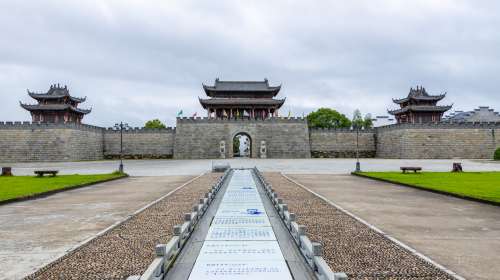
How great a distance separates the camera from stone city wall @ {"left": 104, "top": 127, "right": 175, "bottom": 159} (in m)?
51.8

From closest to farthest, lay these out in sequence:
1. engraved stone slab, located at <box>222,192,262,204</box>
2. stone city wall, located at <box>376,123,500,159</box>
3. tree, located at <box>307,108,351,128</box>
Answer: engraved stone slab, located at <box>222,192,262,204</box> < stone city wall, located at <box>376,123,500,159</box> < tree, located at <box>307,108,351,128</box>

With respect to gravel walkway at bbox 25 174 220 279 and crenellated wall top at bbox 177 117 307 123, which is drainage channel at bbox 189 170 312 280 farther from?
crenellated wall top at bbox 177 117 307 123

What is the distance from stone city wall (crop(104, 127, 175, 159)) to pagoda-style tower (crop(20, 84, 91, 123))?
5.90 metres

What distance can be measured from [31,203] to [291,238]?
8.93 metres

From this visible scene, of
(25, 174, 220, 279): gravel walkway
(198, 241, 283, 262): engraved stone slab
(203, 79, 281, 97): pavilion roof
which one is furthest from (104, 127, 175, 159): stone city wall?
(198, 241, 283, 262): engraved stone slab

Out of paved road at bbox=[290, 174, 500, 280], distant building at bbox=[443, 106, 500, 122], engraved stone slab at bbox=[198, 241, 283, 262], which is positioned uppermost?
distant building at bbox=[443, 106, 500, 122]

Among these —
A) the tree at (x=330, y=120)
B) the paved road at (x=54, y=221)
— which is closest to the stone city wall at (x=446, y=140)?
the tree at (x=330, y=120)

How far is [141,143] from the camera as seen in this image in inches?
2045

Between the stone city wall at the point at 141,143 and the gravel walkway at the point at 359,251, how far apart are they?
44.6 m

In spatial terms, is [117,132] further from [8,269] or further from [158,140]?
[8,269]

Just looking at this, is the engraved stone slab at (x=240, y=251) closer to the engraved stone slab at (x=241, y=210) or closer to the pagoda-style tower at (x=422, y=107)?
the engraved stone slab at (x=241, y=210)

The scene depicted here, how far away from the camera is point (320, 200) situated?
11555 millimetres

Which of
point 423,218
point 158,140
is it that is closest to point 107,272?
point 423,218

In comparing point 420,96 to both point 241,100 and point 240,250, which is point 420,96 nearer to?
point 241,100
